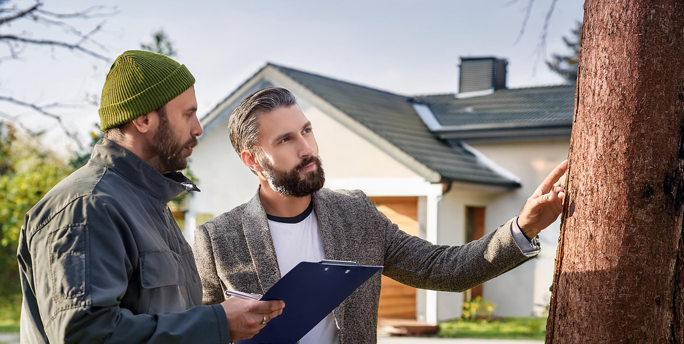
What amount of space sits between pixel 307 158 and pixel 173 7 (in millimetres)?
23065

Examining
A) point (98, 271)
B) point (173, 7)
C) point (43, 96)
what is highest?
point (173, 7)

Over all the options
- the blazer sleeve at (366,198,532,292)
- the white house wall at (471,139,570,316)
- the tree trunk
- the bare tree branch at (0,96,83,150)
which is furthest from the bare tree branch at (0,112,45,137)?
the white house wall at (471,139,570,316)

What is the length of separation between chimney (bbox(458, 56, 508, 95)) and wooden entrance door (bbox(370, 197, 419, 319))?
539 cm

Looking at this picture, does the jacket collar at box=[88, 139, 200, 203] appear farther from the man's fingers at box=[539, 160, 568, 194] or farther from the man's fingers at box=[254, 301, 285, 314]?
the man's fingers at box=[539, 160, 568, 194]

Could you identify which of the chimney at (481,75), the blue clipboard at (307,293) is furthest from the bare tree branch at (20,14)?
the chimney at (481,75)

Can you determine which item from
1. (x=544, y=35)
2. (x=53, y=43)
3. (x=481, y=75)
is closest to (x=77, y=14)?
(x=53, y=43)

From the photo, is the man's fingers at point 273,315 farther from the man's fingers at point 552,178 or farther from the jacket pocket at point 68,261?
the man's fingers at point 552,178

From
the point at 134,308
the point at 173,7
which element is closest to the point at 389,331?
the point at 134,308

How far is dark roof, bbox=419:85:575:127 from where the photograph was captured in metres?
13.3

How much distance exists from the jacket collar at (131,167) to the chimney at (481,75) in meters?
15.0

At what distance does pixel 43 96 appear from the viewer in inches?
294

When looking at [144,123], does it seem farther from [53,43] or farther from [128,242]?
[53,43]

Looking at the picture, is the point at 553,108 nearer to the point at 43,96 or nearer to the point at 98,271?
the point at 43,96

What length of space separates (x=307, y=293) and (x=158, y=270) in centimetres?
44
